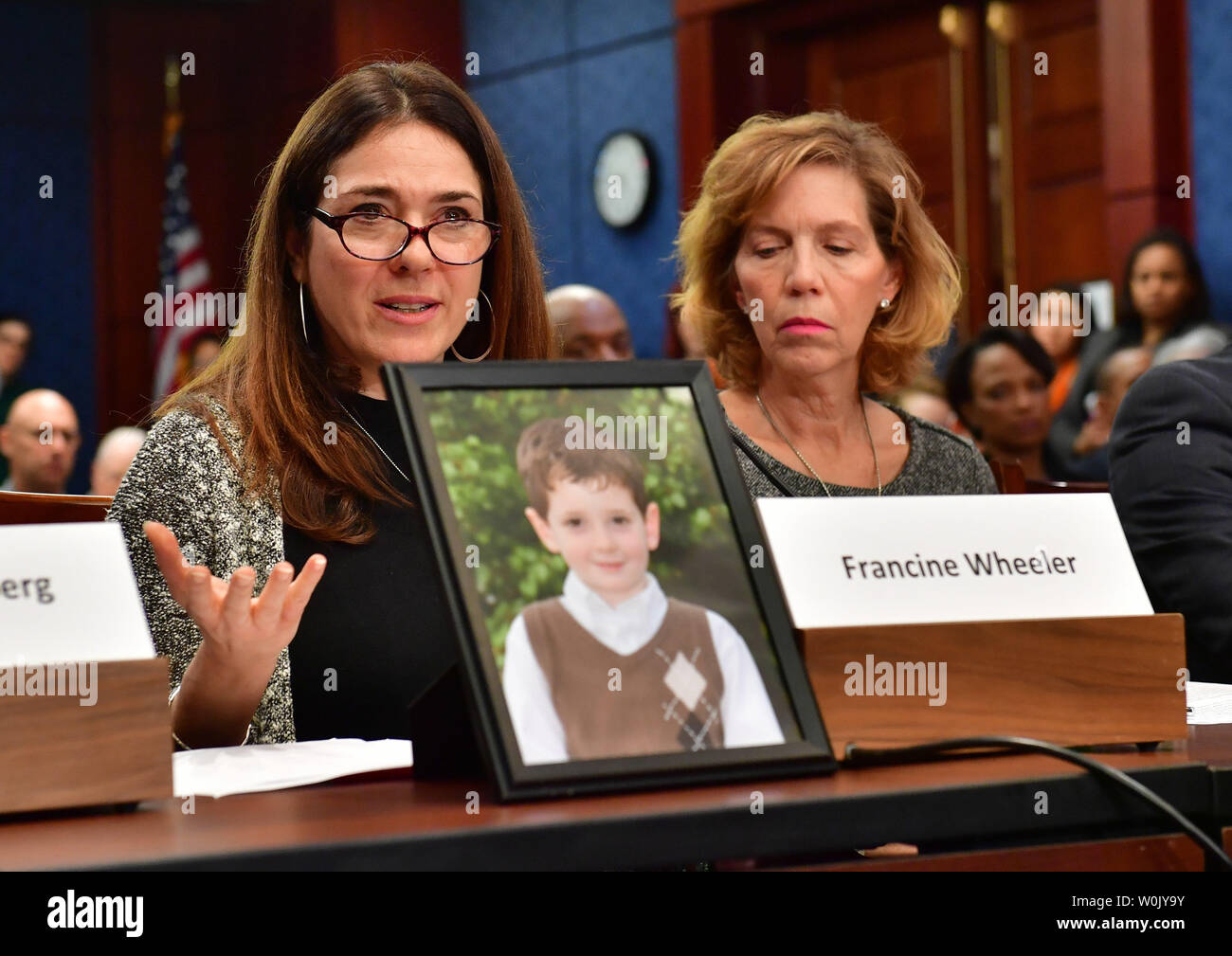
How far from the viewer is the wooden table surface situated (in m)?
0.75

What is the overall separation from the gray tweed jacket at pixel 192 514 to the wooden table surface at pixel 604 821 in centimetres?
62

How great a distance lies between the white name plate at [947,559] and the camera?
98 centimetres

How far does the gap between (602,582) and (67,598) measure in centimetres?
29

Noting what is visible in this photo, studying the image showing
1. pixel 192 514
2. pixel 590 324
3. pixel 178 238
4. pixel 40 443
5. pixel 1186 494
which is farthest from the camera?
pixel 178 238

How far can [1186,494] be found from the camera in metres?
1.92

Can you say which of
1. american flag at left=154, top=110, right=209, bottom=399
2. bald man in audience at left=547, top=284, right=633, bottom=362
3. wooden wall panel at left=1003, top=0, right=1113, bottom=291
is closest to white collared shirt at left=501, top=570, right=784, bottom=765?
bald man in audience at left=547, top=284, right=633, bottom=362

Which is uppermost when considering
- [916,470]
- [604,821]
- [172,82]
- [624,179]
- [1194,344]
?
[172,82]

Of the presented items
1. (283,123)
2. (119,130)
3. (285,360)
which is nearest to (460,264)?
(285,360)

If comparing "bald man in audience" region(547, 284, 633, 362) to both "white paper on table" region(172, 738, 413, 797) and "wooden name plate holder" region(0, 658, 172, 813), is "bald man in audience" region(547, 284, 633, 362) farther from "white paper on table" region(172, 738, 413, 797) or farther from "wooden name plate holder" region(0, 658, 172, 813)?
"wooden name plate holder" region(0, 658, 172, 813)

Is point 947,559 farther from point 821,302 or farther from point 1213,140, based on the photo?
point 1213,140

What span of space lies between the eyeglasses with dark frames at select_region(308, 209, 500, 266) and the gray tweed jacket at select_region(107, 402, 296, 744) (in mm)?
244

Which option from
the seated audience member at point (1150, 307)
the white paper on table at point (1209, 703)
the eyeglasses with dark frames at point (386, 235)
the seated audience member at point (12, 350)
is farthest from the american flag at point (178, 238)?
the white paper on table at point (1209, 703)

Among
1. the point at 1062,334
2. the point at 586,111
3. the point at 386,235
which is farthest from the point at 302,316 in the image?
the point at 586,111

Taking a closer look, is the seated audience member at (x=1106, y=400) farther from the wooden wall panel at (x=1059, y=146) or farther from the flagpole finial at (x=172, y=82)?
the flagpole finial at (x=172, y=82)
